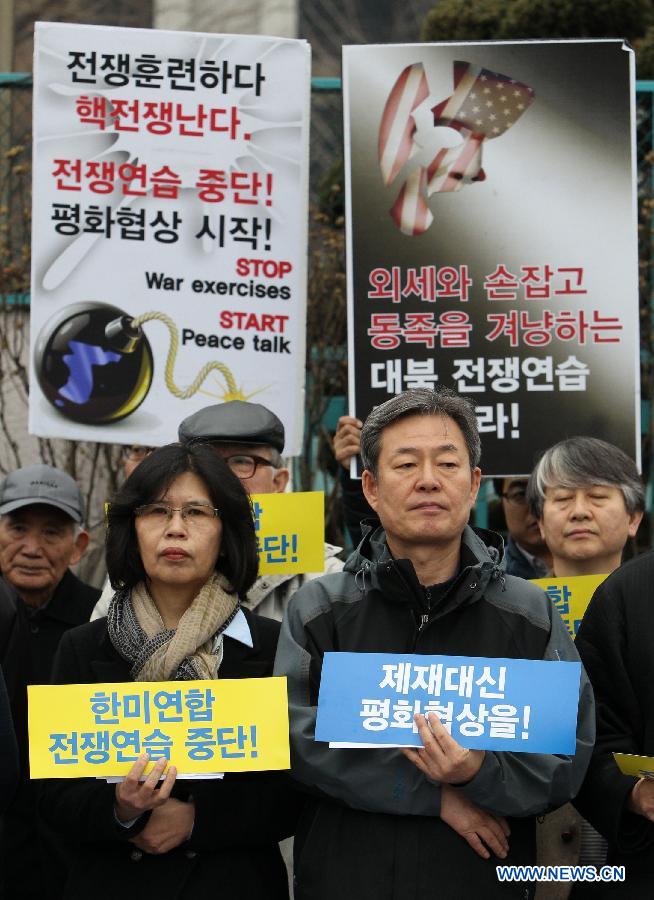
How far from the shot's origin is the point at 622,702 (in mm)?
3668

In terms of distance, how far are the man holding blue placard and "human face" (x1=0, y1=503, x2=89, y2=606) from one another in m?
1.66

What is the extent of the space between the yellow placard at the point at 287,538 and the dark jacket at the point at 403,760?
80 cm

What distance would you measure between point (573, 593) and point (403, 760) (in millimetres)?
1204

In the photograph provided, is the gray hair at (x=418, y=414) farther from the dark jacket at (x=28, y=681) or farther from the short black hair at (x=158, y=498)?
the dark jacket at (x=28, y=681)

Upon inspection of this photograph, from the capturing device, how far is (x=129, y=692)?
348cm

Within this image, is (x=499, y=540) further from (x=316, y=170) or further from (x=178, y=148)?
(x=316, y=170)

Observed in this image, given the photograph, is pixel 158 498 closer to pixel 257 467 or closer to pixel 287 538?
pixel 287 538

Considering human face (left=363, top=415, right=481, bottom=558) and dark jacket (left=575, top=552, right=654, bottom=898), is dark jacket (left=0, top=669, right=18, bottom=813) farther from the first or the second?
dark jacket (left=575, top=552, right=654, bottom=898)

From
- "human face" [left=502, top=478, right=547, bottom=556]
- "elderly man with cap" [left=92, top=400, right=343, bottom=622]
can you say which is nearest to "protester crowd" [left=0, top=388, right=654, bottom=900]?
"elderly man with cap" [left=92, top=400, right=343, bottom=622]

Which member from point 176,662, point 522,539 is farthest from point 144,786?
point 522,539

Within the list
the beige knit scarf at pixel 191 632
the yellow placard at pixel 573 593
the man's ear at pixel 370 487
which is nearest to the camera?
the beige knit scarf at pixel 191 632

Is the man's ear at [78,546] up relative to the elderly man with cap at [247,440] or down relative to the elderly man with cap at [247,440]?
down

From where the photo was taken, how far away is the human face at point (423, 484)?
12.0 ft

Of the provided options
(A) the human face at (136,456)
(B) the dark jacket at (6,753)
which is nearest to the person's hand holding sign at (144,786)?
(B) the dark jacket at (6,753)
